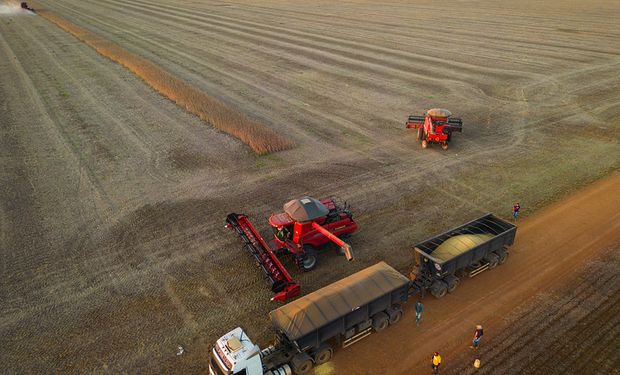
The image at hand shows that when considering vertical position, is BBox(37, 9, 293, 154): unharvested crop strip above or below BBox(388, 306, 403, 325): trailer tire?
above

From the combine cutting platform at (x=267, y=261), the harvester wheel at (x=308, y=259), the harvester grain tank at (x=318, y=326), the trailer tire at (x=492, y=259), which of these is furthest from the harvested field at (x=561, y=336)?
the harvester wheel at (x=308, y=259)

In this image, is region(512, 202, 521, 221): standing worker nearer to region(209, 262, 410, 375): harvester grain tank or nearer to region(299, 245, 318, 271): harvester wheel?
region(209, 262, 410, 375): harvester grain tank

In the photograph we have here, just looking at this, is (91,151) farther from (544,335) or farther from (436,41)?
(436,41)

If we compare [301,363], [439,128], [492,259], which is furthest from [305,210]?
[439,128]

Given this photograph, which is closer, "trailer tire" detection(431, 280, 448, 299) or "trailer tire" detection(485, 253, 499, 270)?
"trailer tire" detection(431, 280, 448, 299)

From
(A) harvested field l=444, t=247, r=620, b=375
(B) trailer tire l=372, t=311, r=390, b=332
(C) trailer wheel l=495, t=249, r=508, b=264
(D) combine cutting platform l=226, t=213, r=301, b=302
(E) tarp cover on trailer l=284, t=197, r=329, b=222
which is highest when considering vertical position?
(E) tarp cover on trailer l=284, t=197, r=329, b=222

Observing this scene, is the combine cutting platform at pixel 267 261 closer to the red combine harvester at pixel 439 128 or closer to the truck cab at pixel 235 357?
the truck cab at pixel 235 357

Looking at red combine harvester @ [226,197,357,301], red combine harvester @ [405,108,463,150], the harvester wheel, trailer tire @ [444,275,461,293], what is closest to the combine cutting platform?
red combine harvester @ [226,197,357,301]
